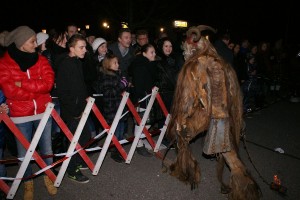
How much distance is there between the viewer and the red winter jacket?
329 cm

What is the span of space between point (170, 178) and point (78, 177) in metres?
1.41

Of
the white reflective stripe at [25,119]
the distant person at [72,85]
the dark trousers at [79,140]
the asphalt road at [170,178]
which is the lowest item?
the asphalt road at [170,178]

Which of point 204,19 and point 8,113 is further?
point 204,19

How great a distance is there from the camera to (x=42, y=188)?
157 inches

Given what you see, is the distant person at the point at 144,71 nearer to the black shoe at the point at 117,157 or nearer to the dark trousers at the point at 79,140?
the black shoe at the point at 117,157

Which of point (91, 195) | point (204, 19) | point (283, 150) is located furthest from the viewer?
point (204, 19)

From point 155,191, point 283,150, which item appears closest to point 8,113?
point 155,191

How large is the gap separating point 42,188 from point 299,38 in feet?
110

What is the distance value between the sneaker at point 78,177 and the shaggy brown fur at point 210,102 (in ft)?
5.13

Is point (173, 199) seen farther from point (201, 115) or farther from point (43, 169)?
point (43, 169)

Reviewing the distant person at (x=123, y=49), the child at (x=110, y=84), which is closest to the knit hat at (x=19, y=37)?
the child at (x=110, y=84)

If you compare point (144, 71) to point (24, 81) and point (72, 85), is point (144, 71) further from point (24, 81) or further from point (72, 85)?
point (24, 81)

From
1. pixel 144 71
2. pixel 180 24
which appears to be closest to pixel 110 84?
pixel 144 71

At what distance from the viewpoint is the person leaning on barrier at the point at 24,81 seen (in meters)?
3.30
